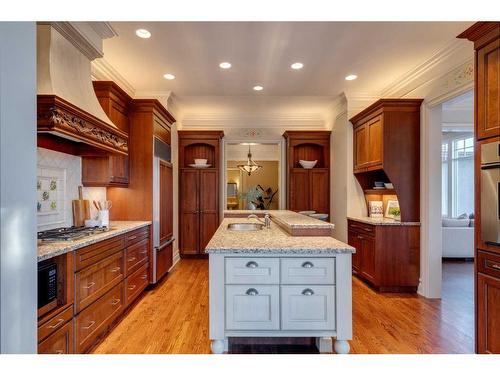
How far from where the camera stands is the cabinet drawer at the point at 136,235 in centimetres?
307

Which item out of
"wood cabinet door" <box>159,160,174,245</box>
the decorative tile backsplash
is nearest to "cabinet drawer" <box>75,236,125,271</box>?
the decorative tile backsplash

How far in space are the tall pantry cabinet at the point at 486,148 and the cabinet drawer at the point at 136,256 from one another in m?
2.99

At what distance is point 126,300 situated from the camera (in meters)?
2.98

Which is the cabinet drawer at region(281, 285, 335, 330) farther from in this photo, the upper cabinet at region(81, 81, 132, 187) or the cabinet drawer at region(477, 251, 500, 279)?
the upper cabinet at region(81, 81, 132, 187)

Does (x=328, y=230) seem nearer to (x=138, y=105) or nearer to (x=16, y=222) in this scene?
(x=16, y=222)

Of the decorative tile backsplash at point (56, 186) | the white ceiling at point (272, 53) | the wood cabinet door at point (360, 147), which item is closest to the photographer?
the decorative tile backsplash at point (56, 186)

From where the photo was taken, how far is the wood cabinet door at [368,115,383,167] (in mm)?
3773

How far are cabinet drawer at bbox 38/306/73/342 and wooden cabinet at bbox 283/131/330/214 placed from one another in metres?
4.41

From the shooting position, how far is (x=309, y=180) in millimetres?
5938

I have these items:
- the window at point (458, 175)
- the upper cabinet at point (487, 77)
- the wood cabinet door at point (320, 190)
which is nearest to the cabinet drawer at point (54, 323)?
the upper cabinet at point (487, 77)

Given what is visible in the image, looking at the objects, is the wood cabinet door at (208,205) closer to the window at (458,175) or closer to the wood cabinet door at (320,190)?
the wood cabinet door at (320,190)

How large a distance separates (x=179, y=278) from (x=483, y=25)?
14.0ft

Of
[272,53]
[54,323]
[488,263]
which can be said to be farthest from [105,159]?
[488,263]

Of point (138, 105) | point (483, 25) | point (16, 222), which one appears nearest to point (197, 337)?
point (16, 222)
